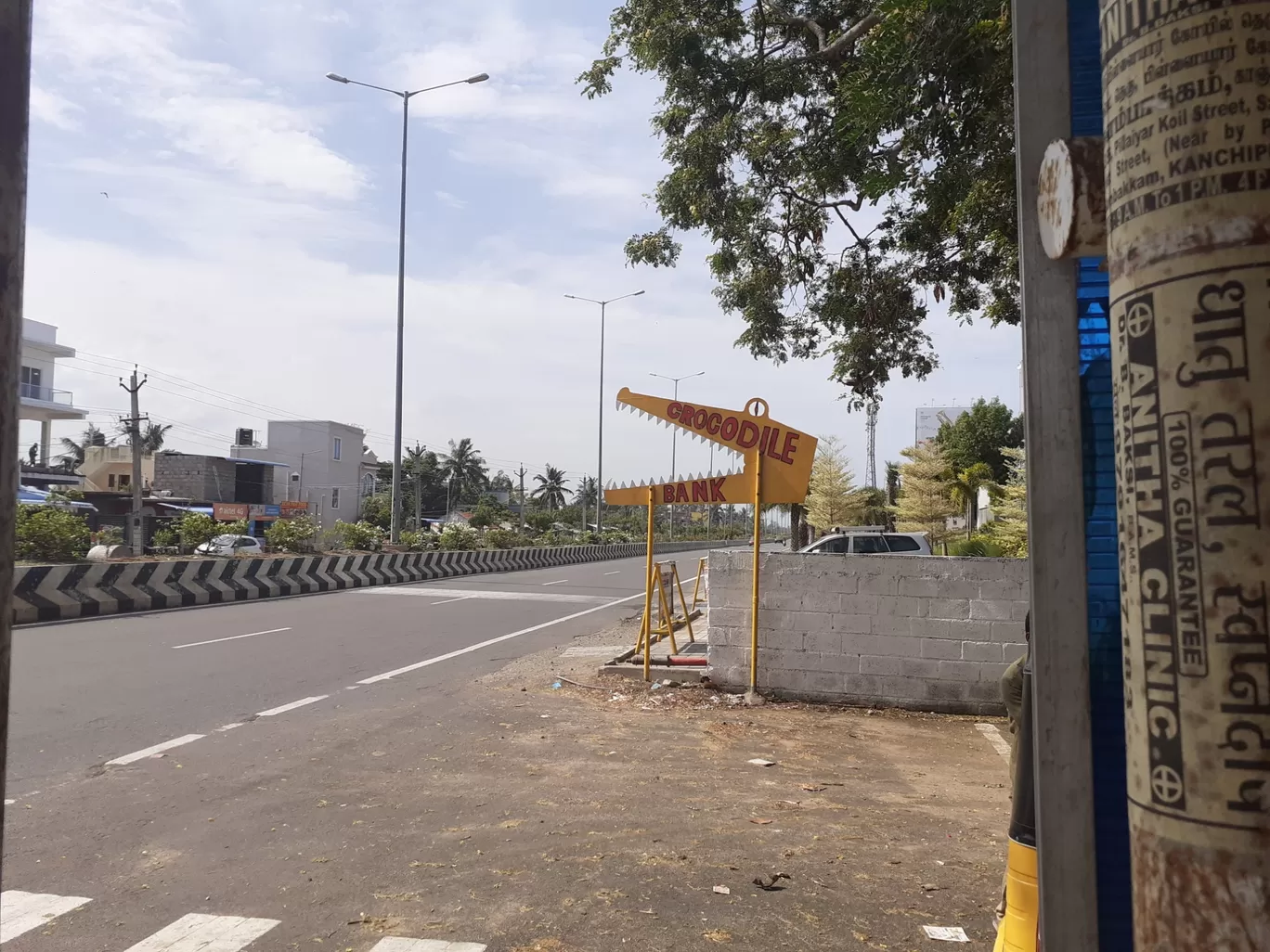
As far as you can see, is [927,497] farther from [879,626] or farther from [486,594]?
[879,626]

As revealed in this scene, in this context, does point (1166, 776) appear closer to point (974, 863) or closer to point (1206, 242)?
point (1206, 242)

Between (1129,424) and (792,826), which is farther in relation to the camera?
(792,826)

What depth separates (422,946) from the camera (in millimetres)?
3754

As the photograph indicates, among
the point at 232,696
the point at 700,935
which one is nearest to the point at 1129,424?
the point at 700,935

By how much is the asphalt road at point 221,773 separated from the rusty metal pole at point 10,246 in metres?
2.85

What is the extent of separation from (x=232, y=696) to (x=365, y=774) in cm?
343

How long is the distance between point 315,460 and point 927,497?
5252 centimetres

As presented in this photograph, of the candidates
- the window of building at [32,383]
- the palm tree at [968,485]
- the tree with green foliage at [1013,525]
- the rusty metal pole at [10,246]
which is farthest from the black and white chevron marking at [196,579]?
the window of building at [32,383]

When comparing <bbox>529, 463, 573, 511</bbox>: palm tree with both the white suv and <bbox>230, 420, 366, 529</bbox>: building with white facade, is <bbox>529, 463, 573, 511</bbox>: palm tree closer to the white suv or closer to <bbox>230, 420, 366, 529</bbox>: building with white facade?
<bbox>230, 420, 366, 529</bbox>: building with white facade

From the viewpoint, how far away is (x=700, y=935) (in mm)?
3871

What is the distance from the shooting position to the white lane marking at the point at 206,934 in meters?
3.74

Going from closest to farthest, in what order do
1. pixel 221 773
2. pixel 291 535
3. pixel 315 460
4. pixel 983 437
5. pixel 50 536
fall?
pixel 221 773
pixel 50 536
pixel 291 535
pixel 983 437
pixel 315 460

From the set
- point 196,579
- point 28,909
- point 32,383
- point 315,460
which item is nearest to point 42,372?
point 32,383

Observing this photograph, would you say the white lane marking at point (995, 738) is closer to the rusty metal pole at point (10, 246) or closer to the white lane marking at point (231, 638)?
the rusty metal pole at point (10, 246)
